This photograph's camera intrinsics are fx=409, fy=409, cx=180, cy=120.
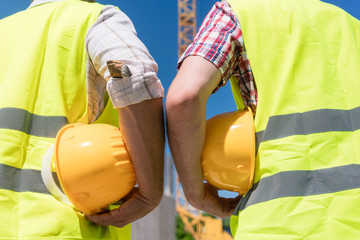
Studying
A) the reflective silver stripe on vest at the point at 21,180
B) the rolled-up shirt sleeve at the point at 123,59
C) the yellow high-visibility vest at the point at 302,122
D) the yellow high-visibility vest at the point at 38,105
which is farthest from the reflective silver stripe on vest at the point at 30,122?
the yellow high-visibility vest at the point at 302,122

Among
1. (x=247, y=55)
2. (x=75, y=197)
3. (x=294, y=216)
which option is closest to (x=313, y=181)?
(x=294, y=216)

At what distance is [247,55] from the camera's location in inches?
53.2

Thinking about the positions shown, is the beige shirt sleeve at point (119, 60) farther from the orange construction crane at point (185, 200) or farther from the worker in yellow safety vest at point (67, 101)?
the orange construction crane at point (185, 200)

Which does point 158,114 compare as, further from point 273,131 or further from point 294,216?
point 294,216

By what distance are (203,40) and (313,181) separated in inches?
22.3

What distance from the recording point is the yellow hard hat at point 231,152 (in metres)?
1.30

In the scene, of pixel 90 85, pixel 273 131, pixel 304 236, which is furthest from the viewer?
pixel 90 85

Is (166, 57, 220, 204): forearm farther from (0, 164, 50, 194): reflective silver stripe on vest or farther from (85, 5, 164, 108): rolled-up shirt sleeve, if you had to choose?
(0, 164, 50, 194): reflective silver stripe on vest

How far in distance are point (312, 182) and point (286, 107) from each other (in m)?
0.24

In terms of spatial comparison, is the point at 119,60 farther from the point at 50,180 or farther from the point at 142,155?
the point at 50,180

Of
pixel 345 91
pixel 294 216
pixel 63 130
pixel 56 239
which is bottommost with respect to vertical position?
pixel 56 239

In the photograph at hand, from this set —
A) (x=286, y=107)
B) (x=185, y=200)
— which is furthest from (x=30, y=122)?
(x=185, y=200)

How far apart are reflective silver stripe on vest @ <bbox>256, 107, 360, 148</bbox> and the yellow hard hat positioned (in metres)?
0.07

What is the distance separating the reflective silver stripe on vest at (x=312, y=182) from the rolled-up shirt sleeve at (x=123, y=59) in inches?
18.2
